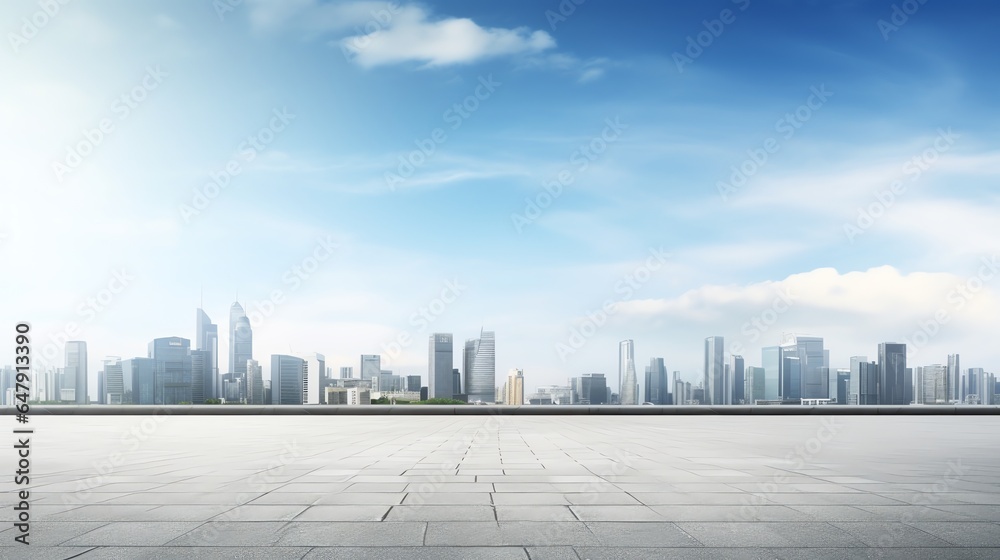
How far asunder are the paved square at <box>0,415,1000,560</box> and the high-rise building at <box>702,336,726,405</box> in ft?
84.5

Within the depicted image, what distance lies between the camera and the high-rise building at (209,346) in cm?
4183

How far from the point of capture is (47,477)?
9.83 meters

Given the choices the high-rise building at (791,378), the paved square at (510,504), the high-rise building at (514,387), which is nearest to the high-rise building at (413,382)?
the high-rise building at (514,387)

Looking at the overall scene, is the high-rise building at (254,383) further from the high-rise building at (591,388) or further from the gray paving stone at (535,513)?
the gray paving stone at (535,513)

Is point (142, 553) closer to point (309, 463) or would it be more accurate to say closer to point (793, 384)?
point (309, 463)

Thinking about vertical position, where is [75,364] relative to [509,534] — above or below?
below

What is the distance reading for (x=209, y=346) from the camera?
151 feet

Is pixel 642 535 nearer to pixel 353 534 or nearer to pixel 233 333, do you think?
pixel 353 534

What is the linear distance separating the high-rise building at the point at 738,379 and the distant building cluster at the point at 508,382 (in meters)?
0.10

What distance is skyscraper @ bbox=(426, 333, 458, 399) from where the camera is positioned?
51250 mm

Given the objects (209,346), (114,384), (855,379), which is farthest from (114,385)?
(855,379)

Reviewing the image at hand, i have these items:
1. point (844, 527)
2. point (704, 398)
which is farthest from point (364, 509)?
point (704, 398)

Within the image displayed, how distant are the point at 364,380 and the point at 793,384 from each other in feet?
96.9

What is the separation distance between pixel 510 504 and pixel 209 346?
142ft
